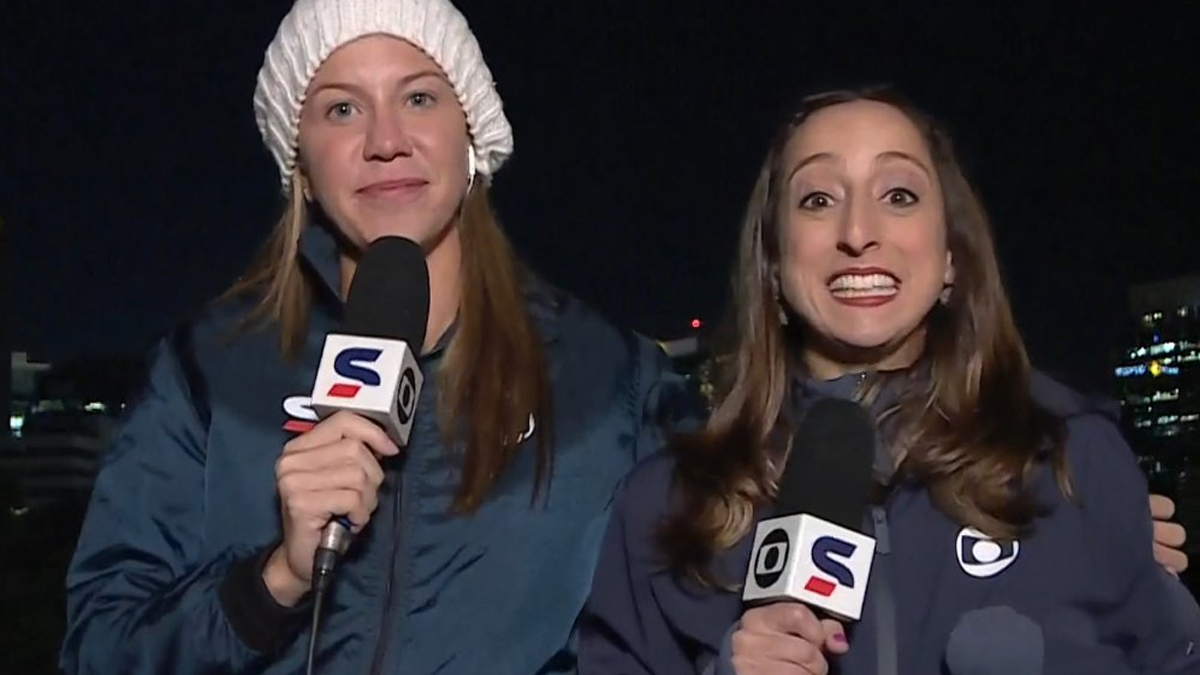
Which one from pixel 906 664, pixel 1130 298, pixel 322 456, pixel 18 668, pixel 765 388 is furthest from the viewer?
pixel 1130 298

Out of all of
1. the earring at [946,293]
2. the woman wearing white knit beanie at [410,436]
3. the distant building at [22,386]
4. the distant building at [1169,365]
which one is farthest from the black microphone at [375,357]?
the distant building at [1169,365]

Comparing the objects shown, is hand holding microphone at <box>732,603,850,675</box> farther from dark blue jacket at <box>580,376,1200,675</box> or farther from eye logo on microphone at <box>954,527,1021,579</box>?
eye logo on microphone at <box>954,527,1021,579</box>

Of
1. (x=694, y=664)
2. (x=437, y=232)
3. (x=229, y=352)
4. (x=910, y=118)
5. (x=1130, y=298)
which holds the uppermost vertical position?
(x=1130, y=298)

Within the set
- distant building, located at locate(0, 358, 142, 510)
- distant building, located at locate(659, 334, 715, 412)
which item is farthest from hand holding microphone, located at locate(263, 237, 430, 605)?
distant building, located at locate(0, 358, 142, 510)

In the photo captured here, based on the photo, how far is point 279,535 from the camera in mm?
1441

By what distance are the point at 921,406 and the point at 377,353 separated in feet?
1.97

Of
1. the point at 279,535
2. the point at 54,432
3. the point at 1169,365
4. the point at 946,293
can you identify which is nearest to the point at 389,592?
the point at 279,535

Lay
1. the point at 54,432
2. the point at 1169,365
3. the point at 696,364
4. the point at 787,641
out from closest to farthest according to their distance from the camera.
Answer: the point at 787,641 < the point at 696,364 < the point at 54,432 < the point at 1169,365

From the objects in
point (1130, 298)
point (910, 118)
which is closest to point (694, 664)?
point (910, 118)

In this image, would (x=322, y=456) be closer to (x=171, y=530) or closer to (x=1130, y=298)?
(x=171, y=530)

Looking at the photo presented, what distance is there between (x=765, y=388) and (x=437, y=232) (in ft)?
1.34

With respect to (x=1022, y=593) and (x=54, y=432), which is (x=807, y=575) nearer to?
(x=1022, y=593)

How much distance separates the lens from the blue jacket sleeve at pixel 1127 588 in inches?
56.6

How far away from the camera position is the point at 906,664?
1393 mm
